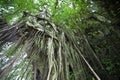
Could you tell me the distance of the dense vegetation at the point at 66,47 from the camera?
190cm

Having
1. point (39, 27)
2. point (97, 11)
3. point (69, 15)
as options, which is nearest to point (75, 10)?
point (69, 15)

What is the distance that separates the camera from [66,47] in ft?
7.18

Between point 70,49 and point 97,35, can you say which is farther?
point 97,35

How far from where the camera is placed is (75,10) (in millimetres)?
3566

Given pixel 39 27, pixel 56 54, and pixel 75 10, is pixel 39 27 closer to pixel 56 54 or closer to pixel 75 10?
pixel 56 54

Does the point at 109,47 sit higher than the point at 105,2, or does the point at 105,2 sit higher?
the point at 105,2

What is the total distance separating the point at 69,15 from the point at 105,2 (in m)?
1.01

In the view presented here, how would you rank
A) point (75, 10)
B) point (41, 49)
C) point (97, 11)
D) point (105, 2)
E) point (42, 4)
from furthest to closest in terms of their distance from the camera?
1. point (42, 4)
2. point (75, 10)
3. point (97, 11)
4. point (105, 2)
5. point (41, 49)

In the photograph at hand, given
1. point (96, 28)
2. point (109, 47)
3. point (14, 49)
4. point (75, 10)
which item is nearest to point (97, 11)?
point (96, 28)

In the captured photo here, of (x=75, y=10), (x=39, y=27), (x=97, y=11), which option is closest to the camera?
(x=39, y=27)

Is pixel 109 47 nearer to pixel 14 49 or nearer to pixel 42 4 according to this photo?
pixel 14 49

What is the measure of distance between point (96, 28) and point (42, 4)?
8.25 ft

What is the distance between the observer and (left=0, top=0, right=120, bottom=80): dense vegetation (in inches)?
74.7

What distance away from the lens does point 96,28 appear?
2.92 meters
